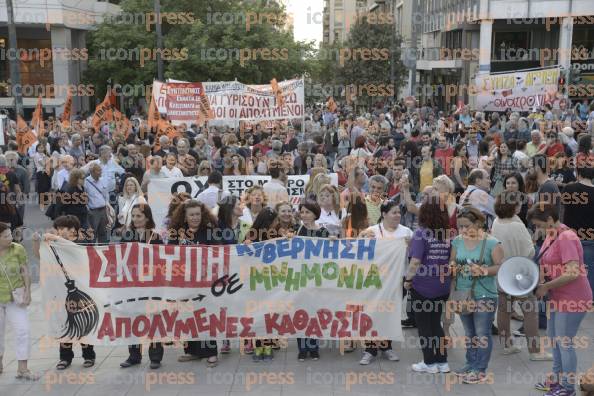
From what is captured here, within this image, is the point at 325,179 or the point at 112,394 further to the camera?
the point at 325,179

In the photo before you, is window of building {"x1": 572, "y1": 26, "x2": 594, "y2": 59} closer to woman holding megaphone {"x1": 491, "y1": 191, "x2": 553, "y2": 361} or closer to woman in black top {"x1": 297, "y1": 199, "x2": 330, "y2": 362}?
woman holding megaphone {"x1": 491, "y1": 191, "x2": 553, "y2": 361}

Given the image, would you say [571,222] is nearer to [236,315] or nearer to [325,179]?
[325,179]

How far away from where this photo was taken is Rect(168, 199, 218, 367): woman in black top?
7.05m

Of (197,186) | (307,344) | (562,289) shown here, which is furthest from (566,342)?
(197,186)

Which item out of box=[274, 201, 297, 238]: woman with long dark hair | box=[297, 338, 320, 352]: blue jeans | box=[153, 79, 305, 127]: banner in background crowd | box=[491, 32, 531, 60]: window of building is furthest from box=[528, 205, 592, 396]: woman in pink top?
box=[491, 32, 531, 60]: window of building

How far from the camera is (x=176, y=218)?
281 inches

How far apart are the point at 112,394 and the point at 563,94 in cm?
1988

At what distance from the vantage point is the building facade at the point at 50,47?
3469cm

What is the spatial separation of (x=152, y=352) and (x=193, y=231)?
4.15ft

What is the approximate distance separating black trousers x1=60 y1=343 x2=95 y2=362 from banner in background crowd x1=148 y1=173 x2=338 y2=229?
13.4 ft

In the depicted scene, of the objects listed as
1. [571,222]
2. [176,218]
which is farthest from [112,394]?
[571,222]

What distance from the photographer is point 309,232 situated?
7098mm

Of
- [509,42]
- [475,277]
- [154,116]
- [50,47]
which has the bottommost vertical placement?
[475,277]

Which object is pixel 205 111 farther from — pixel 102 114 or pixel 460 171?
pixel 460 171
